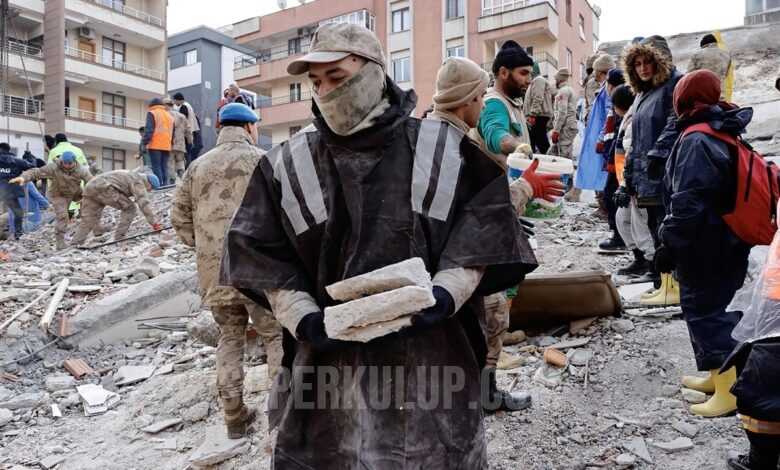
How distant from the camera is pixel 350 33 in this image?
1834 mm

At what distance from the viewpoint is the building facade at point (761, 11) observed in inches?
627

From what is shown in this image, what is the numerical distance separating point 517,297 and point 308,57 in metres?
3.15

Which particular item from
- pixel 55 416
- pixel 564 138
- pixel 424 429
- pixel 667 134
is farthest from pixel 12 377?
pixel 564 138

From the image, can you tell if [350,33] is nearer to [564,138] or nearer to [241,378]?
[241,378]

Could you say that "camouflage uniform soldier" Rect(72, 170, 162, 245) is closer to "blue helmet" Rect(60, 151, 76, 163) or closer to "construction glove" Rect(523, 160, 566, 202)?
"blue helmet" Rect(60, 151, 76, 163)

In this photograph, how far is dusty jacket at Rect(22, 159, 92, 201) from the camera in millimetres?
10383

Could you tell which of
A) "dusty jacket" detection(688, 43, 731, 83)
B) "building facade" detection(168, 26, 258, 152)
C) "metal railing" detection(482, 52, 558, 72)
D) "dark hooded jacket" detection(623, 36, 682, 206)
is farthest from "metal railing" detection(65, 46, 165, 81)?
"dark hooded jacket" detection(623, 36, 682, 206)

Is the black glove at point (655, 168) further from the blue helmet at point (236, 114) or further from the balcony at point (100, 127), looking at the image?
the balcony at point (100, 127)

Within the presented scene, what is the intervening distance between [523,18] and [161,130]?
19.5 meters

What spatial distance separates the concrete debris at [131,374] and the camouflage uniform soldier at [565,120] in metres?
6.67

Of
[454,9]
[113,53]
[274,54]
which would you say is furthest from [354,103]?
[274,54]

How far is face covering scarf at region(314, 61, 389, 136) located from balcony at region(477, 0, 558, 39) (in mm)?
26461

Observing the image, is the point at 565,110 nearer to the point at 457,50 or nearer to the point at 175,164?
the point at 175,164

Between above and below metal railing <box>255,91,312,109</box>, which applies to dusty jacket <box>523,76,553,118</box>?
below
